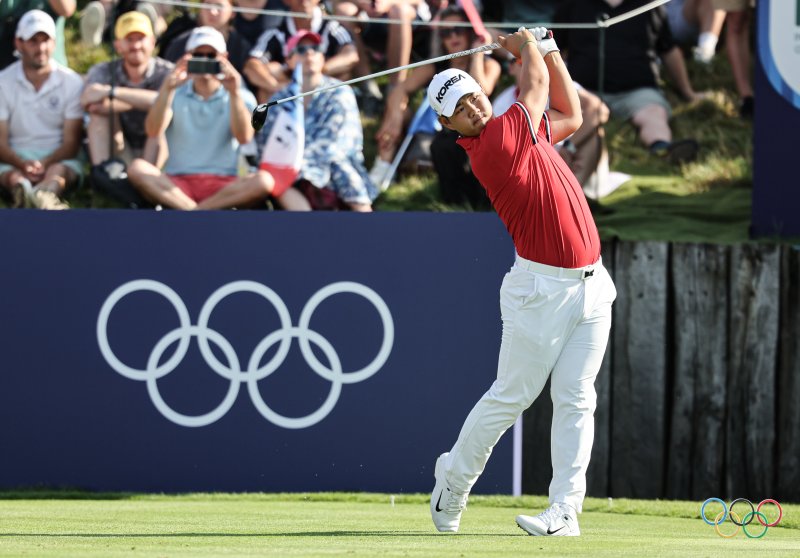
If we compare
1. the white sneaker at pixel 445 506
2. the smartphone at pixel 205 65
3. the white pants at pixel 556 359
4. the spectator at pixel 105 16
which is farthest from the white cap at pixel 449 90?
the spectator at pixel 105 16

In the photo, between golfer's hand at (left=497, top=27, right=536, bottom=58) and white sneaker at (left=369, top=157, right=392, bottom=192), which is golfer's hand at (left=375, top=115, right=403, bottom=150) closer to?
white sneaker at (left=369, top=157, right=392, bottom=192)

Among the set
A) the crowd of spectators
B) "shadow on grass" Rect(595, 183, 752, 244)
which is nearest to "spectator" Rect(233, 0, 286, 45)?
the crowd of spectators

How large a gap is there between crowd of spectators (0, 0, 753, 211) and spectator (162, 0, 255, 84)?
0.04 ft

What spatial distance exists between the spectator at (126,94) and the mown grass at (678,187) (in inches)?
16.0

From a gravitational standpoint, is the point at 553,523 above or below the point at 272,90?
below

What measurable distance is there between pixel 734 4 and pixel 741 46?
→ 1.07ft

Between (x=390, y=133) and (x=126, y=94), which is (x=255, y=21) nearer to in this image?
(x=126, y=94)

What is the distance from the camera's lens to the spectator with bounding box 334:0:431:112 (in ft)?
35.2

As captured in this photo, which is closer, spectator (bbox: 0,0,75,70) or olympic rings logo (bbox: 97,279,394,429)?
olympic rings logo (bbox: 97,279,394,429)

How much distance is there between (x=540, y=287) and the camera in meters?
6.05

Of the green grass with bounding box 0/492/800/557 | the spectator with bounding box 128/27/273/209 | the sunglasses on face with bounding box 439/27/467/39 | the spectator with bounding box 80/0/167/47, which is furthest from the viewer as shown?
the spectator with bounding box 80/0/167/47

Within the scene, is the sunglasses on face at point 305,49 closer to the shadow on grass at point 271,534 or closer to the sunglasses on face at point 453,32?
the sunglasses on face at point 453,32

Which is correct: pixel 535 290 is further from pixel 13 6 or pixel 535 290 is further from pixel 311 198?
pixel 13 6

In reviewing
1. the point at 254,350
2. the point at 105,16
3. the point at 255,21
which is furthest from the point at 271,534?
the point at 105,16
